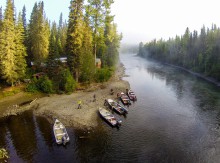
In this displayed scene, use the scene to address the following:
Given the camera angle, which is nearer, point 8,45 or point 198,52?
point 8,45

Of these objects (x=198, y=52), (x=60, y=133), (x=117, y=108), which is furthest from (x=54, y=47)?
(x=198, y=52)

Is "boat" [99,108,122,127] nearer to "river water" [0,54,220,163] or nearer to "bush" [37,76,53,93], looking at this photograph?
"river water" [0,54,220,163]

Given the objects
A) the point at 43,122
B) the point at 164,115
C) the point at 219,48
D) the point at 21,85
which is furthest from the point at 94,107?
the point at 219,48

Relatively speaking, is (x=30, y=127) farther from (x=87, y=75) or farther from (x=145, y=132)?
(x=87, y=75)

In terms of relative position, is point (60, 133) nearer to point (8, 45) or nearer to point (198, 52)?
point (8, 45)

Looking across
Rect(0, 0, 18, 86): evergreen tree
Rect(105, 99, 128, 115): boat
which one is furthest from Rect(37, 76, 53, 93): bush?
Rect(105, 99, 128, 115): boat

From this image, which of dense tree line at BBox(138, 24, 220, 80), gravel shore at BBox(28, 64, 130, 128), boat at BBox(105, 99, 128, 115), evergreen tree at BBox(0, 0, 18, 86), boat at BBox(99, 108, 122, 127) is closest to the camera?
boat at BBox(99, 108, 122, 127)

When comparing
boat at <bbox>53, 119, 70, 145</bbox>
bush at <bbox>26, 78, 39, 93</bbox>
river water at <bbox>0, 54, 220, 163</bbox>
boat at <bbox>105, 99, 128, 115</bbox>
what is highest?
bush at <bbox>26, 78, 39, 93</bbox>
